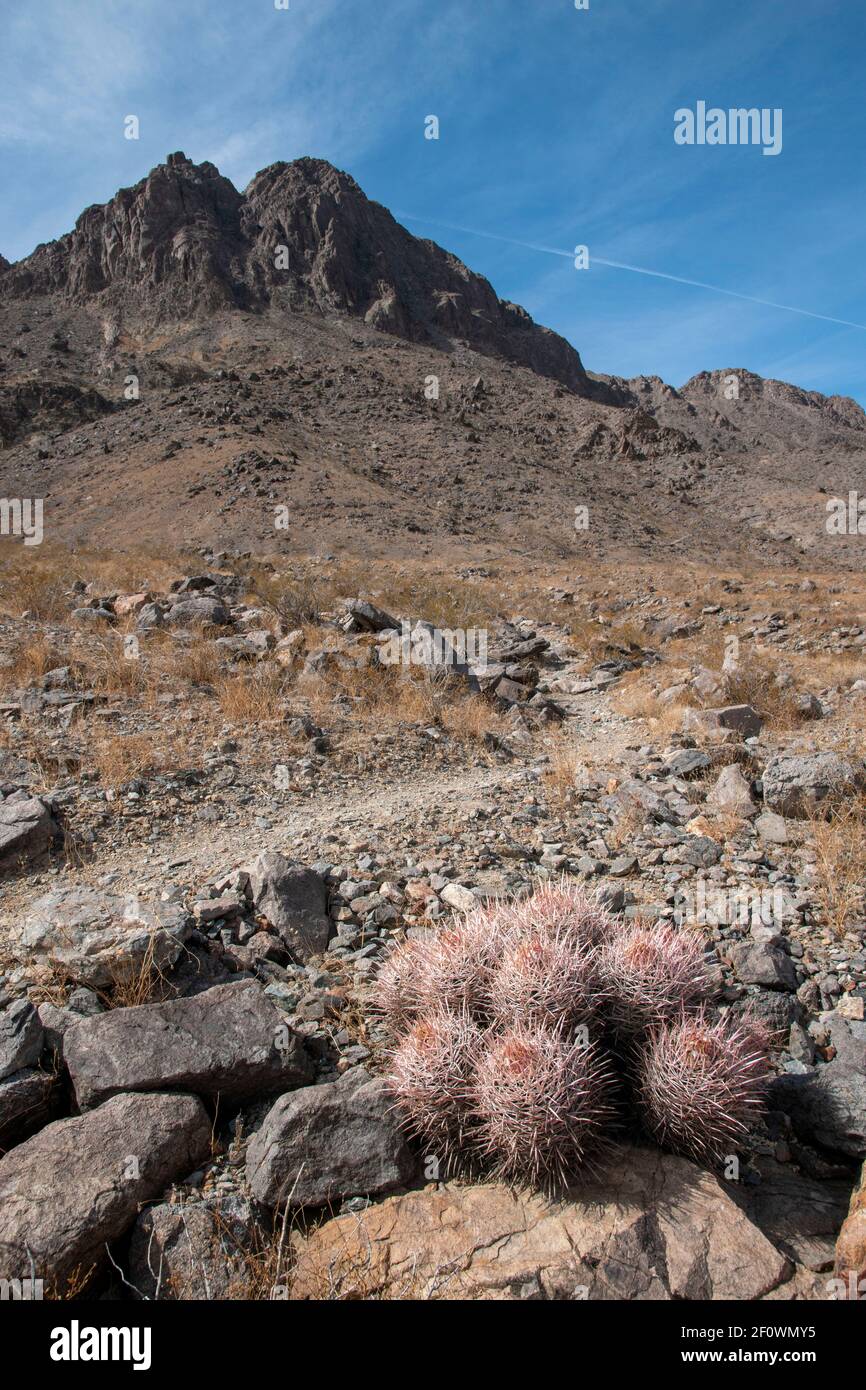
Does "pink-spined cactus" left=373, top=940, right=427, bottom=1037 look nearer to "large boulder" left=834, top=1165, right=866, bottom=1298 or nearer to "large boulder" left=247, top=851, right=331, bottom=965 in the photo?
"large boulder" left=247, top=851, right=331, bottom=965

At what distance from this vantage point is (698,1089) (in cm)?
241

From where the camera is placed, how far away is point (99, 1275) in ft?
7.53

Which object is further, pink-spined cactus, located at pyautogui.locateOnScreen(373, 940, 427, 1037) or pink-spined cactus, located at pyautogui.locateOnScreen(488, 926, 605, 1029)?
pink-spined cactus, located at pyautogui.locateOnScreen(373, 940, 427, 1037)

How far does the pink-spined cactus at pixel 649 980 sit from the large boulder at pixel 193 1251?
58.7 inches

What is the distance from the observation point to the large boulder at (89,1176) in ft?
7.36

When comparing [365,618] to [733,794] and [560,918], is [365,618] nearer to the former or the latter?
[733,794]

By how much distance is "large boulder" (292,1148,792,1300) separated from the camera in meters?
2.17

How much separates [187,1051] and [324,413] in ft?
149

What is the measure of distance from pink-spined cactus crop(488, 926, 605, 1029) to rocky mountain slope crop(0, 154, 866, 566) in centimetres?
2409

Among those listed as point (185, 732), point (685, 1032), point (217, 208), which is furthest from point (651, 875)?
point (217, 208)

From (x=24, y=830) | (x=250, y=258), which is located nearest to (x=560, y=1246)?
(x=24, y=830)

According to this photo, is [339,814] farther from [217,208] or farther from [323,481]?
[217,208]

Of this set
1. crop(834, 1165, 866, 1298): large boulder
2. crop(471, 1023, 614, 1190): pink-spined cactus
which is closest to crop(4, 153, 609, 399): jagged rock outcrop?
crop(471, 1023, 614, 1190): pink-spined cactus

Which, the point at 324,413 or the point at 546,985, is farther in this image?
the point at 324,413
